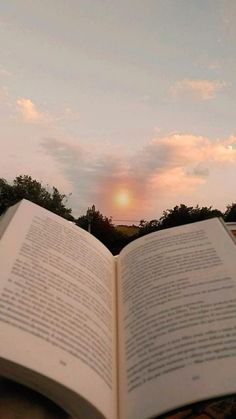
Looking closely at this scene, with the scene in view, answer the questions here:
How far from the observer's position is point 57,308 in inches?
49.0

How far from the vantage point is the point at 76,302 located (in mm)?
1341

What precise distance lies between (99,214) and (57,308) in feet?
130

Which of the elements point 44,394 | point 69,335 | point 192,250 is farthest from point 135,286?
point 44,394

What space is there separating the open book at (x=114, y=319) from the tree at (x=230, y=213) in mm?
32465

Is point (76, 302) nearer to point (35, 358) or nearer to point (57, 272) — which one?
point (57, 272)

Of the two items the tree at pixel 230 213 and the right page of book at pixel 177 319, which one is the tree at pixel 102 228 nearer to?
the tree at pixel 230 213

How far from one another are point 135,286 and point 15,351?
2.16 feet

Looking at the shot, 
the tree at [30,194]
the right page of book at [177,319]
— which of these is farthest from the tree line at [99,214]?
the right page of book at [177,319]

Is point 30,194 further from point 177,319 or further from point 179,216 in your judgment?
point 177,319

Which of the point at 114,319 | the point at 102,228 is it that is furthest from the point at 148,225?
the point at 114,319

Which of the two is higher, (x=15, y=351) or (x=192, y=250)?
(x=192, y=250)

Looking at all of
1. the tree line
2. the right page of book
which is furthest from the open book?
the tree line

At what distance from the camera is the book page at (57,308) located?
1061mm

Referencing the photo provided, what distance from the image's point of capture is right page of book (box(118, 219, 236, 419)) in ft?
3.60
